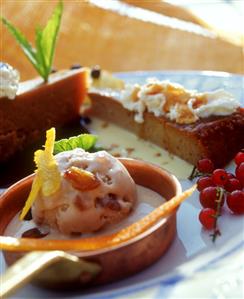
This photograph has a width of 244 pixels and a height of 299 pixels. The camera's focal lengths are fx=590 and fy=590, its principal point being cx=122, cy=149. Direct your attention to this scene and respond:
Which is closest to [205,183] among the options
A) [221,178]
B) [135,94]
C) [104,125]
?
[221,178]

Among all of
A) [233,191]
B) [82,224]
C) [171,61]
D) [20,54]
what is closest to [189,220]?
[233,191]

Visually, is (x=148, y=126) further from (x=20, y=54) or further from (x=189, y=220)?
(x=20, y=54)

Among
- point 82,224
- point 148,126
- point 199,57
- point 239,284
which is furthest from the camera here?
point 199,57

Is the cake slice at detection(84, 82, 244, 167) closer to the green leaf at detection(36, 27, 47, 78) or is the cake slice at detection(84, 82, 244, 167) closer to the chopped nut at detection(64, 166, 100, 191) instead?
the green leaf at detection(36, 27, 47, 78)

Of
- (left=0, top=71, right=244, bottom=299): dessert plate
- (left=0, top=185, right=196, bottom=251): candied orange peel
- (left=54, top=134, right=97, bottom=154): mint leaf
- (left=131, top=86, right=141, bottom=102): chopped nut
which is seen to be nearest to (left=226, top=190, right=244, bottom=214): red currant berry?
(left=0, top=71, right=244, bottom=299): dessert plate

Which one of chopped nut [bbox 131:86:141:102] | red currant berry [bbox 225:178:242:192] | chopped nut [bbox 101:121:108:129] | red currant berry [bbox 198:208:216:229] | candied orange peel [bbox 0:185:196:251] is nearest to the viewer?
candied orange peel [bbox 0:185:196:251]

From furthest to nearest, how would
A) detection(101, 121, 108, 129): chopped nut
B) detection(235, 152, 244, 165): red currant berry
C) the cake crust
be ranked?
detection(101, 121, 108, 129): chopped nut < the cake crust < detection(235, 152, 244, 165): red currant berry

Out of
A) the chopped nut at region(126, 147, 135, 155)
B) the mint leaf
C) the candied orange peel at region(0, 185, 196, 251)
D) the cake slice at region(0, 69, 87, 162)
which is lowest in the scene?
the chopped nut at region(126, 147, 135, 155)
